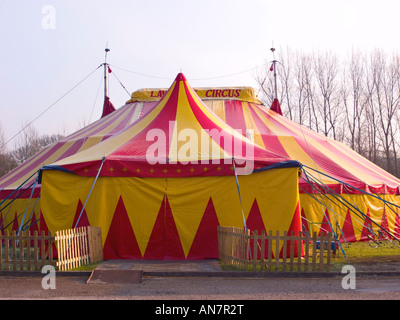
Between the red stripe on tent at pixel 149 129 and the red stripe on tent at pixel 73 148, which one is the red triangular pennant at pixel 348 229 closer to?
the red stripe on tent at pixel 149 129

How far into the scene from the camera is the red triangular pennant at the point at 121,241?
32.0ft

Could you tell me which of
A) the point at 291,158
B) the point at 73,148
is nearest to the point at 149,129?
the point at 291,158

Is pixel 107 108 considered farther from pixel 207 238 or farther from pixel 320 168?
pixel 207 238

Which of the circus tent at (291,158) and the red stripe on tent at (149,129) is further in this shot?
the circus tent at (291,158)

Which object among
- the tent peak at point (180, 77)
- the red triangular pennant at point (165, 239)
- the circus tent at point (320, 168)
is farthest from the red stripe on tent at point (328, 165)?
the red triangular pennant at point (165, 239)

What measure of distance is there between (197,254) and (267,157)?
2.50 metres

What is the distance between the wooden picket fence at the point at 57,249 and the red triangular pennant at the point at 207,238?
2.02 metres

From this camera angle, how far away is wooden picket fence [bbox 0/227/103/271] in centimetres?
819

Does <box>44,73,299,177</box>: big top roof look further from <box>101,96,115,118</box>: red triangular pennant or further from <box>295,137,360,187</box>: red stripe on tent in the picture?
<box>101,96,115,118</box>: red triangular pennant

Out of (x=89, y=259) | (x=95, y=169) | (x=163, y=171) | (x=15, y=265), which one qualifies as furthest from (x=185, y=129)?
(x=15, y=265)

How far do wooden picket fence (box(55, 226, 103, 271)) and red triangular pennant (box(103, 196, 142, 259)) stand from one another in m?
0.22

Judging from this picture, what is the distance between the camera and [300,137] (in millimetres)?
14664

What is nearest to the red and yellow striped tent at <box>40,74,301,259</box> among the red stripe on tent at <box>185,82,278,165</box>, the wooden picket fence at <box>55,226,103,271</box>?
the red stripe on tent at <box>185,82,278,165</box>

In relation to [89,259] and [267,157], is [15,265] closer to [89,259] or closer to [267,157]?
[89,259]
